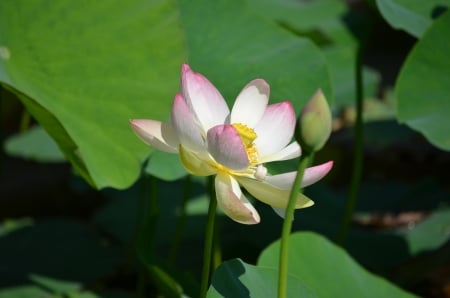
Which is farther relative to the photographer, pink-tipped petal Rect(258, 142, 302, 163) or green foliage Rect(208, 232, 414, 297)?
green foliage Rect(208, 232, 414, 297)

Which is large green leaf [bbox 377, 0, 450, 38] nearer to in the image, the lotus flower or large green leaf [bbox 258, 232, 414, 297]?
large green leaf [bbox 258, 232, 414, 297]

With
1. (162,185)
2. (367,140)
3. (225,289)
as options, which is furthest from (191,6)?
(367,140)

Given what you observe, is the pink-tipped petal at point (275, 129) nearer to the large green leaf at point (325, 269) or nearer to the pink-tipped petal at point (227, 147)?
the pink-tipped petal at point (227, 147)

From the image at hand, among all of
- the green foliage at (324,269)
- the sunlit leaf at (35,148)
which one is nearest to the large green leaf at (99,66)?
the green foliage at (324,269)

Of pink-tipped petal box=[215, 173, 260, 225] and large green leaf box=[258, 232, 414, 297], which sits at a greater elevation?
pink-tipped petal box=[215, 173, 260, 225]

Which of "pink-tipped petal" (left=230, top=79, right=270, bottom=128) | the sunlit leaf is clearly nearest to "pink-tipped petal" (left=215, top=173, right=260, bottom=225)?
"pink-tipped petal" (left=230, top=79, right=270, bottom=128)

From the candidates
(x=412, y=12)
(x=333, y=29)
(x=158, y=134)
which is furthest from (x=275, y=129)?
(x=333, y=29)
